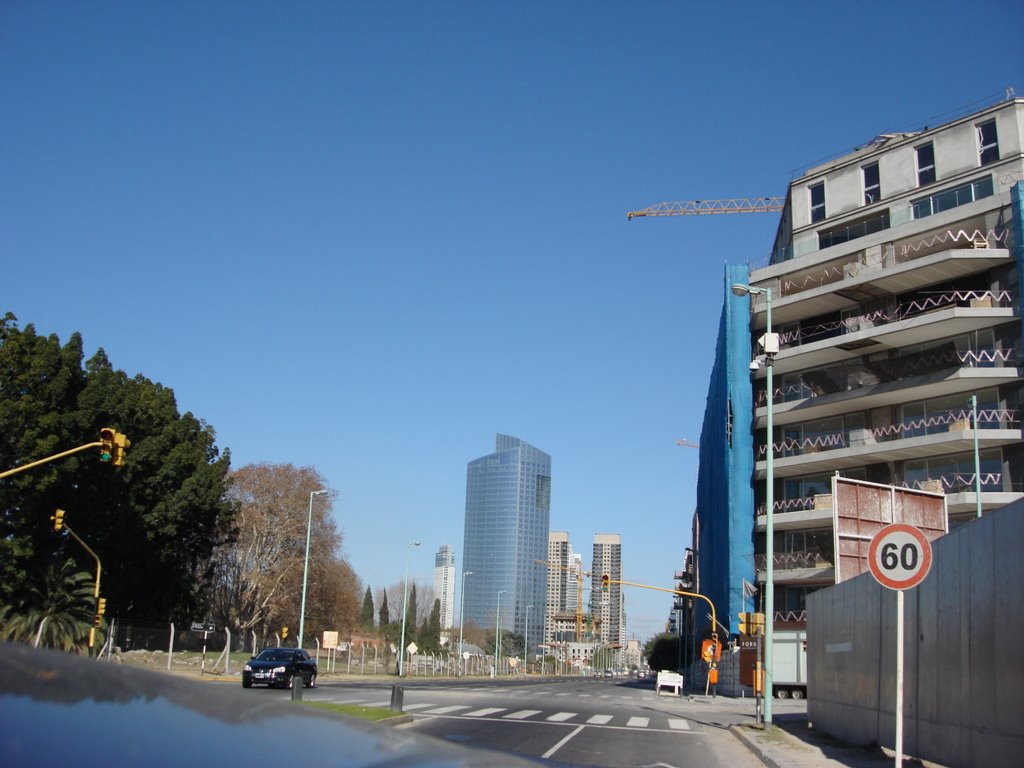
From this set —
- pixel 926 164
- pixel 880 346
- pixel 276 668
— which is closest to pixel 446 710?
pixel 276 668

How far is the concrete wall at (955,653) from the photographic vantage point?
9.33 meters

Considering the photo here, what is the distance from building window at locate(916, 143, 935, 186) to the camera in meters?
47.2

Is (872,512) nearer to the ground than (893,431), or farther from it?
nearer to the ground

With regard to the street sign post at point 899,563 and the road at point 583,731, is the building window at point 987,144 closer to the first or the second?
the road at point 583,731

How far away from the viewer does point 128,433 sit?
45.4 m

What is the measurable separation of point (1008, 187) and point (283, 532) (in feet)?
158

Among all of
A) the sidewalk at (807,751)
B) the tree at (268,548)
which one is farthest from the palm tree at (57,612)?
the sidewalk at (807,751)

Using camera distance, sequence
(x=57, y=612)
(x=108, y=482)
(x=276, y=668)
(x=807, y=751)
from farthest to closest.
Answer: (x=108, y=482)
(x=57, y=612)
(x=276, y=668)
(x=807, y=751)

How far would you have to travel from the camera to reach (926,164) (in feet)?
156

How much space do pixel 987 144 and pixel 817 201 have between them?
9.80m

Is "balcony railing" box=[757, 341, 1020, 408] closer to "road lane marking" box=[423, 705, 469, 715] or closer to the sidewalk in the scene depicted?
the sidewalk

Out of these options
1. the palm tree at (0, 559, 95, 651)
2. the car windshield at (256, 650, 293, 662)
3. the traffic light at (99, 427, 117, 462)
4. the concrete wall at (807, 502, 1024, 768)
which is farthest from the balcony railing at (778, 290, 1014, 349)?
the palm tree at (0, 559, 95, 651)

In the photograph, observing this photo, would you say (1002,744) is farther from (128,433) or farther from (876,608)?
(128,433)

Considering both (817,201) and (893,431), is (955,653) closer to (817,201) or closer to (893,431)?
(893,431)
